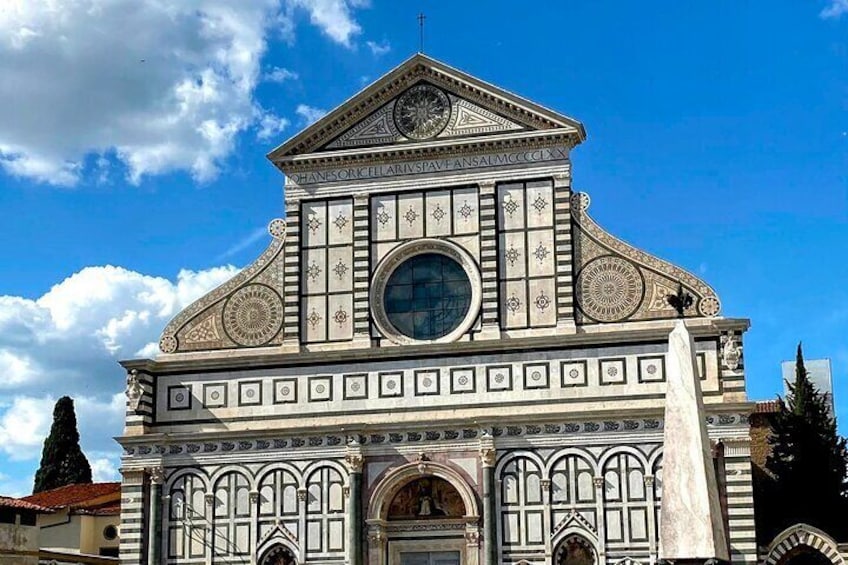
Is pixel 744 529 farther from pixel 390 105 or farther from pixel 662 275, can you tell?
pixel 390 105

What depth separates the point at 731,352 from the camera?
83.6 feet

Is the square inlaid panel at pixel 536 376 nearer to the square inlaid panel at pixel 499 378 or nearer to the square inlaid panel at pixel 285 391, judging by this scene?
the square inlaid panel at pixel 499 378

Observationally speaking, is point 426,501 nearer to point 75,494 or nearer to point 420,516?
point 420,516

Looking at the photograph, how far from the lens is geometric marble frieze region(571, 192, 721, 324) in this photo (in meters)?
26.4

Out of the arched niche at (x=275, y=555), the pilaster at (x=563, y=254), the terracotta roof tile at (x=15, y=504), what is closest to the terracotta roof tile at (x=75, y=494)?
the terracotta roof tile at (x=15, y=504)

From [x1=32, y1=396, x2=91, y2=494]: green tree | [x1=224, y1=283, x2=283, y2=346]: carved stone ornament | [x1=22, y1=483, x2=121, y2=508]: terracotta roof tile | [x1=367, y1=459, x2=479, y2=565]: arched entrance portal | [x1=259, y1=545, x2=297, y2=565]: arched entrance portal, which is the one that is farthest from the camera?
[x1=32, y1=396, x2=91, y2=494]: green tree

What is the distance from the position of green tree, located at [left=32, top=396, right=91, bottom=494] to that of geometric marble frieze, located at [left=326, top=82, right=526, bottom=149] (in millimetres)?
16970

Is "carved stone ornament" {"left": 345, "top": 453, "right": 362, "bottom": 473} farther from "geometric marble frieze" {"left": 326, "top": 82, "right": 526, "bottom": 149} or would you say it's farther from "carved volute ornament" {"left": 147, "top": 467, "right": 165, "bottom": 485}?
"geometric marble frieze" {"left": 326, "top": 82, "right": 526, "bottom": 149}

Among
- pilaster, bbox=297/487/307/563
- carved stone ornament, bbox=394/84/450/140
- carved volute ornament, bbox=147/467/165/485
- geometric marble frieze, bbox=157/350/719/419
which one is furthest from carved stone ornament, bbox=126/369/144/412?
carved stone ornament, bbox=394/84/450/140

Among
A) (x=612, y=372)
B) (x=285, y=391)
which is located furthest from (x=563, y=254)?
(x=285, y=391)

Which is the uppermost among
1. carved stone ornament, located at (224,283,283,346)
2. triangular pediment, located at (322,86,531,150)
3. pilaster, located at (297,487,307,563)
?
triangular pediment, located at (322,86,531,150)

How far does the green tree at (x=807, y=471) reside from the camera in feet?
97.8

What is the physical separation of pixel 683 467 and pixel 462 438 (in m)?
10.6

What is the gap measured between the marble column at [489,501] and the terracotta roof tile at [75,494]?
13.9m
